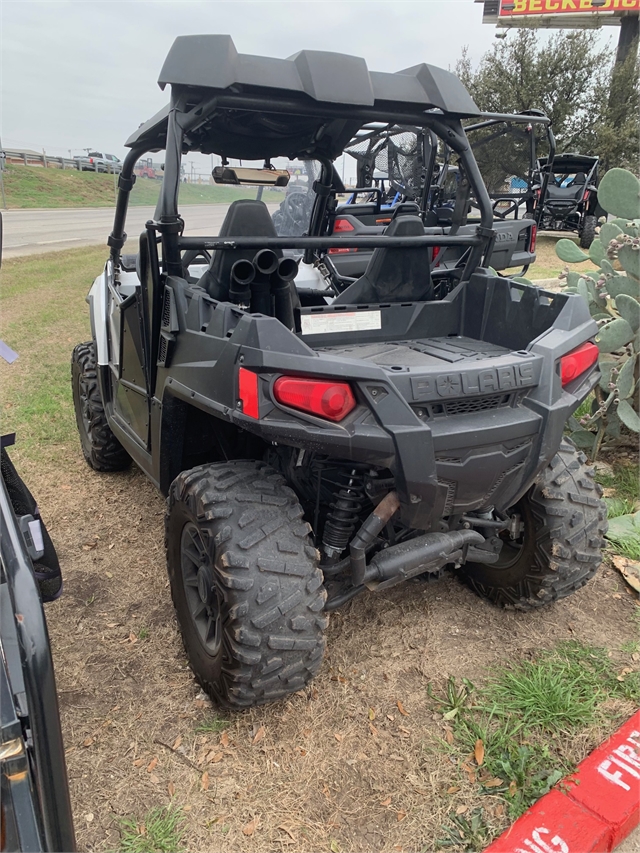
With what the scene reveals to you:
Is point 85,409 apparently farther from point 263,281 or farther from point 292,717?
point 292,717

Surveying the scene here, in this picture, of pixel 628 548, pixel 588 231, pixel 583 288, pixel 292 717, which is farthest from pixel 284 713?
pixel 588 231

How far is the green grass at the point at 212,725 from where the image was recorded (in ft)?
7.82

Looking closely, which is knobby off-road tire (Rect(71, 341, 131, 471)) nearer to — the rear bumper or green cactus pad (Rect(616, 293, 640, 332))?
the rear bumper

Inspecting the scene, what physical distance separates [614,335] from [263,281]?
8.02 ft

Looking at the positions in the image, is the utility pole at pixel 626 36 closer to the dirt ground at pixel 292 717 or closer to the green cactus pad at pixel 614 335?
the green cactus pad at pixel 614 335

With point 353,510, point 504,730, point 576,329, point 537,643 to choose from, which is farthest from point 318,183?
point 504,730

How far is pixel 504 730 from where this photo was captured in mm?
2373

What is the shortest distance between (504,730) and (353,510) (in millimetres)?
960

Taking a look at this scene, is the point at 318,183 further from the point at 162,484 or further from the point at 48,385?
the point at 48,385

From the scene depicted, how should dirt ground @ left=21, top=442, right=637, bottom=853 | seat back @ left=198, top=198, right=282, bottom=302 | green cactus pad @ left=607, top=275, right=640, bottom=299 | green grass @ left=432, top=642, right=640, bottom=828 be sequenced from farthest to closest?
green cactus pad @ left=607, top=275, right=640, bottom=299 < seat back @ left=198, top=198, right=282, bottom=302 < green grass @ left=432, top=642, right=640, bottom=828 < dirt ground @ left=21, top=442, right=637, bottom=853

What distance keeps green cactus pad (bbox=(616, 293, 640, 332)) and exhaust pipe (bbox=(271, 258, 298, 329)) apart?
2.31 meters

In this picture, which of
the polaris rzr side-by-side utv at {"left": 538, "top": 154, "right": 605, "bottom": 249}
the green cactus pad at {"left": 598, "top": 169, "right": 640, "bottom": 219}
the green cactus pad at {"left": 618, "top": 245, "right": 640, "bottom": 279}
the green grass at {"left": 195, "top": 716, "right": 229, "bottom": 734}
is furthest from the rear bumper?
the polaris rzr side-by-side utv at {"left": 538, "top": 154, "right": 605, "bottom": 249}

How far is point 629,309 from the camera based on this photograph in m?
4.05

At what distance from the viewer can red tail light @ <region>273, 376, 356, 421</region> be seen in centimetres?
197
